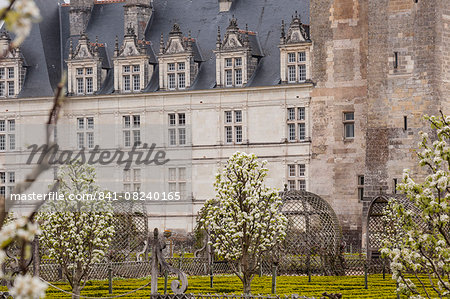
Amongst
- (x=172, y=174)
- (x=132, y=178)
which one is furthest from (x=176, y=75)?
(x=132, y=178)

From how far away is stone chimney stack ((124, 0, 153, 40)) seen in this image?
53875 millimetres

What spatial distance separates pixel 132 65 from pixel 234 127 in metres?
6.30

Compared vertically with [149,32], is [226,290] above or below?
below

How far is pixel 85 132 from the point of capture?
174 feet

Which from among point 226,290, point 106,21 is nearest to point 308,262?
point 226,290

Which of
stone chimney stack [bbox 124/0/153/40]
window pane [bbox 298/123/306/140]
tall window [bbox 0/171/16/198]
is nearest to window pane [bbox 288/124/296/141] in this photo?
window pane [bbox 298/123/306/140]

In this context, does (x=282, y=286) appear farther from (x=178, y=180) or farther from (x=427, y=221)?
(x=178, y=180)

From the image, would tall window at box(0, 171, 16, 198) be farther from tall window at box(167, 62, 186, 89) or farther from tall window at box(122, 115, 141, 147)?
tall window at box(167, 62, 186, 89)

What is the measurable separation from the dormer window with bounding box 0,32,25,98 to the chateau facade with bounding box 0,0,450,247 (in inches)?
2.8

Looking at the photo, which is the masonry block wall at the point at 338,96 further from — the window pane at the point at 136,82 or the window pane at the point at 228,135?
the window pane at the point at 136,82

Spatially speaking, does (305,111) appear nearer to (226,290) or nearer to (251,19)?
(251,19)

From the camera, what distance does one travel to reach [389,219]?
33.1 meters

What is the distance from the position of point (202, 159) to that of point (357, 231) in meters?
8.73

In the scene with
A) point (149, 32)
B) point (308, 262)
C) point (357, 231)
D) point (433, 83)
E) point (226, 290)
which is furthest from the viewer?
point (149, 32)
